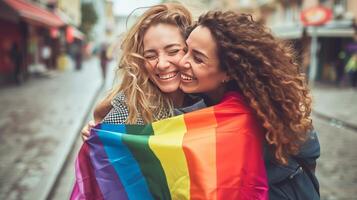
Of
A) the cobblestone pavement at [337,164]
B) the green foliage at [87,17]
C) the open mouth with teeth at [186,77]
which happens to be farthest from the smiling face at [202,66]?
the green foliage at [87,17]

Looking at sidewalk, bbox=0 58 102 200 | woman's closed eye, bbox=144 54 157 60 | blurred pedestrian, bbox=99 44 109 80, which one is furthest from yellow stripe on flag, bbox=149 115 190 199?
blurred pedestrian, bbox=99 44 109 80

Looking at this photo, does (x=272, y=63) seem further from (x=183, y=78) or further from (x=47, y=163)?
(x=47, y=163)

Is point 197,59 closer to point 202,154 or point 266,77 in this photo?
point 266,77

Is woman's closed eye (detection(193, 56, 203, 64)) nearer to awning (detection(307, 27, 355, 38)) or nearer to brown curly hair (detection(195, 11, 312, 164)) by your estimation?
brown curly hair (detection(195, 11, 312, 164))

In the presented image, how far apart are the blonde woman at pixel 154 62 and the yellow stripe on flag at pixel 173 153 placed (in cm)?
29

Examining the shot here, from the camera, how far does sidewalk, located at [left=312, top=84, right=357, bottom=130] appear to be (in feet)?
37.7

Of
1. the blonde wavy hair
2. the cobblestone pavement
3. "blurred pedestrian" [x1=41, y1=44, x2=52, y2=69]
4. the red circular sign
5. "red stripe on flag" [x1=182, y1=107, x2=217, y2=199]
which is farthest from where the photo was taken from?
Result: "blurred pedestrian" [x1=41, y1=44, x2=52, y2=69]

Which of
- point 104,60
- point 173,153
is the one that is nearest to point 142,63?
point 173,153

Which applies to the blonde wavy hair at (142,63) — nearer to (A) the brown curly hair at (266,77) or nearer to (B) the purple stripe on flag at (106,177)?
(B) the purple stripe on flag at (106,177)

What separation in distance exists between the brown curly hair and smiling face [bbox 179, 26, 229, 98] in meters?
0.04

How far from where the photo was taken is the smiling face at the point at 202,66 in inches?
73.5

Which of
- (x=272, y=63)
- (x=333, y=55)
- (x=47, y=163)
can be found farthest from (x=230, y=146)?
(x=333, y=55)

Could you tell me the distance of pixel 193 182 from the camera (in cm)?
173

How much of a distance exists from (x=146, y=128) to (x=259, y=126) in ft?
1.54
